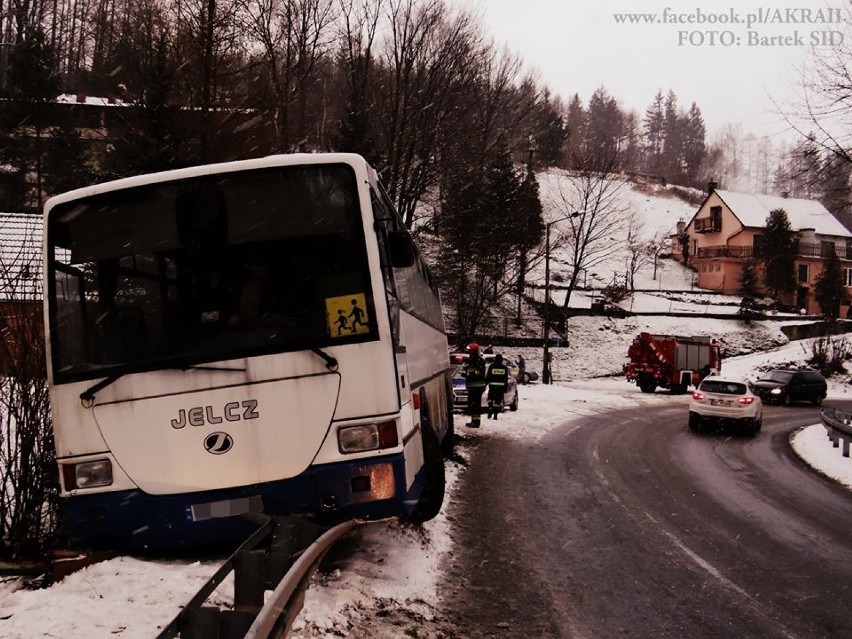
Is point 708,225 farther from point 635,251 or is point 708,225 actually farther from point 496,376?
point 496,376

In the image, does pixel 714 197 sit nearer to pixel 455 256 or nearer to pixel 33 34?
pixel 455 256

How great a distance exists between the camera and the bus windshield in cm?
471

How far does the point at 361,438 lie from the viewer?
4703 mm

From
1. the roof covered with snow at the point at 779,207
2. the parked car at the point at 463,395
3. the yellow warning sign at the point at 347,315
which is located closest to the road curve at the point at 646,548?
the yellow warning sign at the point at 347,315

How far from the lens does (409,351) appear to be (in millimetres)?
6145

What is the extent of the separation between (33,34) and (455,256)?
85.7 ft

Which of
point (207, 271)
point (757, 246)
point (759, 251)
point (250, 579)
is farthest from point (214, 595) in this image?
point (757, 246)

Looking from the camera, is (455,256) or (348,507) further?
(455,256)

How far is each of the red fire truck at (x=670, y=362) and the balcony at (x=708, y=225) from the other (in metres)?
43.0

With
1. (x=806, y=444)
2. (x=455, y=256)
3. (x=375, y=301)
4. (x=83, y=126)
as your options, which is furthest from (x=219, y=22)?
(x=83, y=126)

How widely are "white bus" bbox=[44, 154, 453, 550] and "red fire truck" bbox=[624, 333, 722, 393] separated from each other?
30.0 m

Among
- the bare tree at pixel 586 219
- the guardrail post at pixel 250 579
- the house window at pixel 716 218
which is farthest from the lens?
the house window at pixel 716 218

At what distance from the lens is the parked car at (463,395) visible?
19.7 metres

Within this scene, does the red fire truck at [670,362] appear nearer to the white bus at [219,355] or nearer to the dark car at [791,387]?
the dark car at [791,387]
